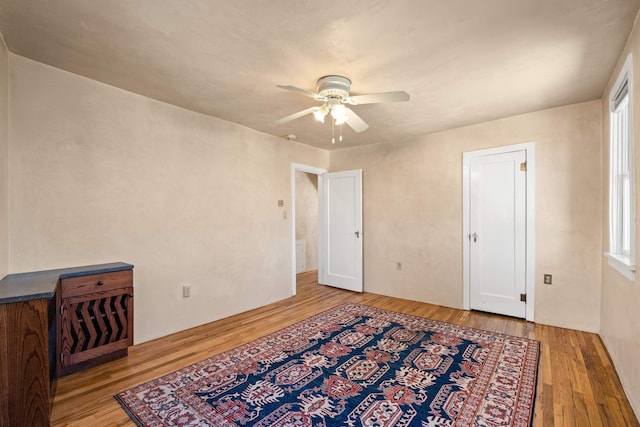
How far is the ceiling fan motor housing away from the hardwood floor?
2510mm

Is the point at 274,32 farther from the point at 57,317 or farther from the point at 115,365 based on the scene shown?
the point at 115,365

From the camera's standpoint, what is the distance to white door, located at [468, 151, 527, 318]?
3641 millimetres

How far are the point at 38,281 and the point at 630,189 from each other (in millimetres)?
4164

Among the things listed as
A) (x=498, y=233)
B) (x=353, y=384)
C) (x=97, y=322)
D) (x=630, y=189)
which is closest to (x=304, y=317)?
(x=353, y=384)

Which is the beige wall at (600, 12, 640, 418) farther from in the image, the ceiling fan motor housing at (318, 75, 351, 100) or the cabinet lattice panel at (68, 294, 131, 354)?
the cabinet lattice panel at (68, 294, 131, 354)

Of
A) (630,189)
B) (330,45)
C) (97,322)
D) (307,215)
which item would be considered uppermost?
(330,45)

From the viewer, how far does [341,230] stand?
5.29 meters

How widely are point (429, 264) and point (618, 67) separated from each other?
113 inches

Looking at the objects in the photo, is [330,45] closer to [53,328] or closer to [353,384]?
[353,384]

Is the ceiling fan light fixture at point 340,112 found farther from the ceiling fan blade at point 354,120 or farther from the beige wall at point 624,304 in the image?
the beige wall at point 624,304

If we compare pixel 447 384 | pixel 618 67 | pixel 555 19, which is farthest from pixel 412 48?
pixel 447 384

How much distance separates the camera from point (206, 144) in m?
3.60

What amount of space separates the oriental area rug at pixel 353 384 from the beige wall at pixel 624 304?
56 cm

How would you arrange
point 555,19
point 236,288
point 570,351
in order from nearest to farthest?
point 555,19 → point 570,351 → point 236,288
